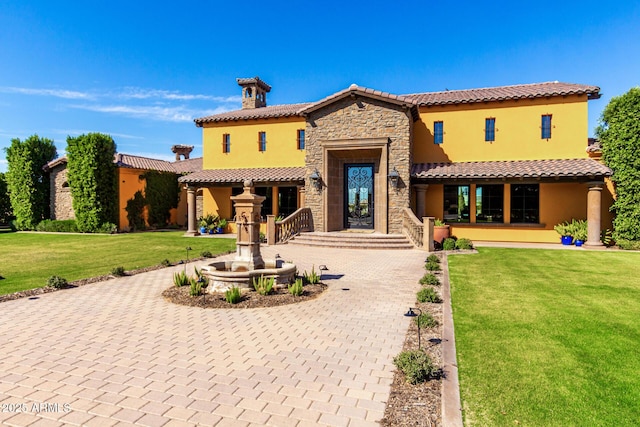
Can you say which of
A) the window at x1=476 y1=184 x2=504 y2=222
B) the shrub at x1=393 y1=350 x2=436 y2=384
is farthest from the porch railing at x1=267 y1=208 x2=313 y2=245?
the shrub at x1=393 y1=350 x2=436 y2=384

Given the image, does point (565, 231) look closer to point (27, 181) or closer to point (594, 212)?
point (594, 212)

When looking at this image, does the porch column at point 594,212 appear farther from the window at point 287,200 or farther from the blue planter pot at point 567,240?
the window at point 287,200

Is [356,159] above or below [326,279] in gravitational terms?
above

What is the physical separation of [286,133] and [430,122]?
8548 mm

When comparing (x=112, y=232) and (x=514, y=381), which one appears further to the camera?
(x=112, y=232)

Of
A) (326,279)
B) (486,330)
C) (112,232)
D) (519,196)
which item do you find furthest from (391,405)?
(112,232)

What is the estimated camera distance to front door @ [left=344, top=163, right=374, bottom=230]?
1939 centimetres

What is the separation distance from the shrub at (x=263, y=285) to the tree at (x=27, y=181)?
27178 mm

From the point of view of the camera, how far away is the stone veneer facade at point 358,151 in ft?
58.0

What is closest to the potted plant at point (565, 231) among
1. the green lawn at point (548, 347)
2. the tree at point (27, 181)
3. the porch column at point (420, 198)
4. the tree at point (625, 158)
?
the tree at point (625, 158)

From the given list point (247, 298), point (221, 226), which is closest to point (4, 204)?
point (221, 226)

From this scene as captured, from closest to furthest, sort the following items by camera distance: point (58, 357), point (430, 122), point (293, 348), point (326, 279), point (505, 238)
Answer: point (58, 357) → point (293, 348) → point (326, 279) → point (505, 238) → point (430, 122)

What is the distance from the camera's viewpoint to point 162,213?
93.7 ft

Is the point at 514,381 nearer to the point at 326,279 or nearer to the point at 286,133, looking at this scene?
the point at 326,279
